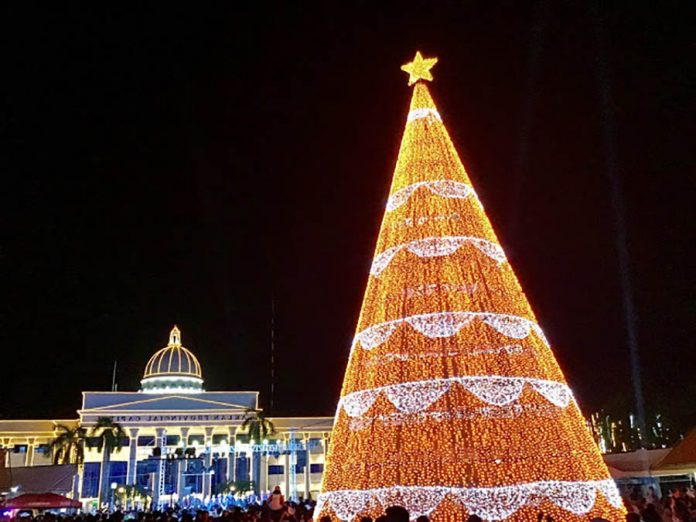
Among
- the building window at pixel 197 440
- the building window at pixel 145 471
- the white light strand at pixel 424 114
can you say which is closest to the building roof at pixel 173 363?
the building window at pixel 197 440

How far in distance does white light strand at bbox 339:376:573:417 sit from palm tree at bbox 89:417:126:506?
5043 centimetres

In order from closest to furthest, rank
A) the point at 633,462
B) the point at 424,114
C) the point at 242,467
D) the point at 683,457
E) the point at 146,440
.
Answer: the point at 424,114, the point at 683,457, the point at 633,462, the point at 146,440, the point at 242,467

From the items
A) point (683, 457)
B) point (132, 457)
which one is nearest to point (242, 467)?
point (132, 457)

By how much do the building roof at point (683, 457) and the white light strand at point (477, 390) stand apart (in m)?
6.91

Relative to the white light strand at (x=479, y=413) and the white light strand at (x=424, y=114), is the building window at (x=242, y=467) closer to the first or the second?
the white light strand at (x=424, y=114)

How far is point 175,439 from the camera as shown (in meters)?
64.7

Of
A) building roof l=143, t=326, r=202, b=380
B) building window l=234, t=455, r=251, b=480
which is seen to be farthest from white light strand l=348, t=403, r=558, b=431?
building roof l=143, t=326, r=202, b=380

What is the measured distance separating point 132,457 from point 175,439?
468 centimetres

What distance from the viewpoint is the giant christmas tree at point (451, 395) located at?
10828 mm

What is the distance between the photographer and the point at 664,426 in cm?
4116

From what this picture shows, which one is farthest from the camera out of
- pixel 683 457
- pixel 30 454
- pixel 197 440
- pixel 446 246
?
pixel 197 440

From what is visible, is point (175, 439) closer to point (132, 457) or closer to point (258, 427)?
point (132, 457)

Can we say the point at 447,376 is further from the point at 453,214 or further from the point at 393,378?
the point at 453,214

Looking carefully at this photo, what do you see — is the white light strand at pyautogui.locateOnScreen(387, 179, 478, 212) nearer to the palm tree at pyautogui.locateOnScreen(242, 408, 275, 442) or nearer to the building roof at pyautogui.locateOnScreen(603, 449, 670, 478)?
the building roof at pyautogui.locateOnScreen(603, 449, 670, 478)
